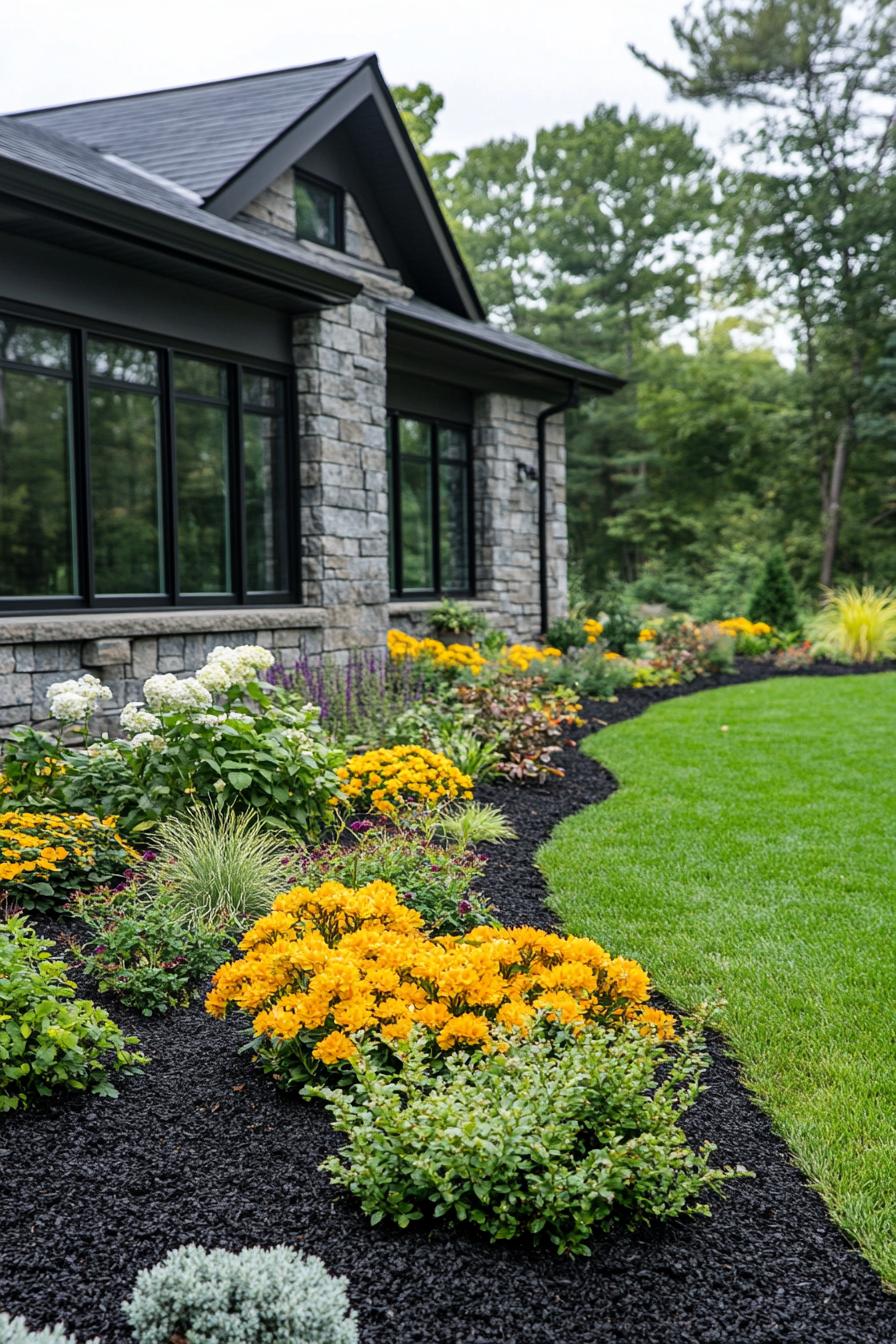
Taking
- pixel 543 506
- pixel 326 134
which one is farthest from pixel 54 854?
pixel 543 506

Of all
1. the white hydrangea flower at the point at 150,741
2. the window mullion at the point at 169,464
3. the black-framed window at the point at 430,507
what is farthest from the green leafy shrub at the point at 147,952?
the black-framed window at the point at 430,507

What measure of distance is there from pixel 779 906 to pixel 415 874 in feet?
5.07

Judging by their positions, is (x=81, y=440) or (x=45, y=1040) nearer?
(x=45, y=1040)

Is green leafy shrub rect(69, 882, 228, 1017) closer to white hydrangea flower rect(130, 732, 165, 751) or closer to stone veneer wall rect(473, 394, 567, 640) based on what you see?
white hydrangea flower rect(130, 732, 165, 751)

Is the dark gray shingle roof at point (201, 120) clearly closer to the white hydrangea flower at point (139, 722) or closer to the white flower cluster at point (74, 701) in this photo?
the white flower cluster at point (74, 701)

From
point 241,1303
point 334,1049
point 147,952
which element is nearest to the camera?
point 241,1303

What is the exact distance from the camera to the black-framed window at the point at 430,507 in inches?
415

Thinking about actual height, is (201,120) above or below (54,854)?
above

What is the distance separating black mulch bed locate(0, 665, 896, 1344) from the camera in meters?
2.04

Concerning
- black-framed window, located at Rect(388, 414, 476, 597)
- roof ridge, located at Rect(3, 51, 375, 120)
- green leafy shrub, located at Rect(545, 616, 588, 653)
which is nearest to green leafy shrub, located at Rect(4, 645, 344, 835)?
black-framed window, located at Rect(388, 414, 476, 597)

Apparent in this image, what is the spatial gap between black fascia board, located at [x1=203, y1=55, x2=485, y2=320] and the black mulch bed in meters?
6.97

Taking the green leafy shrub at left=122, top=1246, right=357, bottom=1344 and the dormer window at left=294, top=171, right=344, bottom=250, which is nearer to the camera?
the green leafy shrub at left=122, top=1246, right=357, bottom=1344

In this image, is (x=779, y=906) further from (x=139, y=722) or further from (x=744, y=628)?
(x=744, y=628)

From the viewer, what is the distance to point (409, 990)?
2.73m
